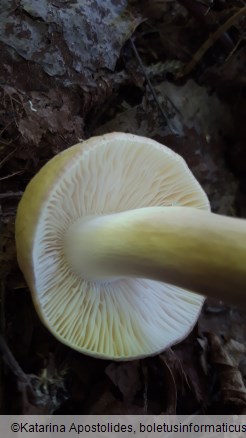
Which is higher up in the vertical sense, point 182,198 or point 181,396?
point 182,198

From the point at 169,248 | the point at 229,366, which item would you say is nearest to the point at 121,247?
the point at 169,248

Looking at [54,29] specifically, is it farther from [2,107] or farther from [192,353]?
[192,353]

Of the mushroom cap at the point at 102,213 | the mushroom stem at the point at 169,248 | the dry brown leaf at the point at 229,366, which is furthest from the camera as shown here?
the dry brown leaf at the point at 229,366

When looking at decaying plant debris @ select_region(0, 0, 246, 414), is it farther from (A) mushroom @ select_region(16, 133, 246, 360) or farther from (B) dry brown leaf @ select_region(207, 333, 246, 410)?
(A) mushroom @ select_region(16, 133, 246, 360)

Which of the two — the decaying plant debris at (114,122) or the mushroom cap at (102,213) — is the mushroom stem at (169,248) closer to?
the mushroom cap at (102,213)

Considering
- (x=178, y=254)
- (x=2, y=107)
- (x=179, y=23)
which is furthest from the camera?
(x=179, y=23)

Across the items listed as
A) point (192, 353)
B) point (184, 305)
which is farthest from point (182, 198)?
point (192, 353)

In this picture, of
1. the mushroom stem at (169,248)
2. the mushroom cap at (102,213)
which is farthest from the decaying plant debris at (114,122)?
the mushroom stem at (169,248)
